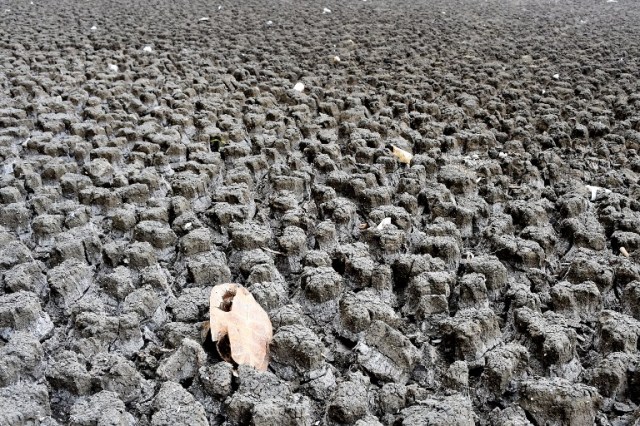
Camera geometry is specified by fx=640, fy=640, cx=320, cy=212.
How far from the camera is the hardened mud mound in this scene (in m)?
1.39

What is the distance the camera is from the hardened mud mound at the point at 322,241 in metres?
1.39

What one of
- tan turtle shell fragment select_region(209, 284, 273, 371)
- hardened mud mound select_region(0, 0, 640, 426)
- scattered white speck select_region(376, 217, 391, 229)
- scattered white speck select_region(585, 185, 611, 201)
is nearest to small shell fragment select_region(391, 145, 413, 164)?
hardened mud mound select_region(0, 0, 640, 426)

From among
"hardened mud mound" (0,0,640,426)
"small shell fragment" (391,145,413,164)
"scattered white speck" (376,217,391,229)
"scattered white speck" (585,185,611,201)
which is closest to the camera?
"hardened mud mound" (0,0,640,426)

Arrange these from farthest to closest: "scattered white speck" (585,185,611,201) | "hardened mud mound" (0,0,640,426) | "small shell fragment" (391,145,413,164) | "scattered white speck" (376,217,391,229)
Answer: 1. "small shell fragment" (391,145,413,164)
2. "scattered white speck" (585,185,611,201)
3. "scattered white speck" (376,217,391,229)
4. "hardened mud mound" (0,0,640,426)

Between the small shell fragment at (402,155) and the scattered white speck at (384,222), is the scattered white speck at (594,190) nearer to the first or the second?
the small shell fragment at (402,155)

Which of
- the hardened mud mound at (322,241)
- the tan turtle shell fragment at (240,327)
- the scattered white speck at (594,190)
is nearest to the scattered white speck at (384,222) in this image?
the hardened mud mound at (322,241)

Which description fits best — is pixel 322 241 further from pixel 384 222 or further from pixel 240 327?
pixel 240 327

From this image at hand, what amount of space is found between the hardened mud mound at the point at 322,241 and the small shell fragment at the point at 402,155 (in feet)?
0.21

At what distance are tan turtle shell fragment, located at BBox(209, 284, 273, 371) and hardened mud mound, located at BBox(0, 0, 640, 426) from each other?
0.04 meters

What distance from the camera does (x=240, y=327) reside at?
1.52 metres

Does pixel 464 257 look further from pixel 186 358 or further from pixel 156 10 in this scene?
pixel 156 10

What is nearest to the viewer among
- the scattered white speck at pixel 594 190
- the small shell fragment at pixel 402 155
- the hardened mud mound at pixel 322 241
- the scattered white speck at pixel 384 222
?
the hardened mud mound at pixel 322 241

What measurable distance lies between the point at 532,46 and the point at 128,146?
331cm

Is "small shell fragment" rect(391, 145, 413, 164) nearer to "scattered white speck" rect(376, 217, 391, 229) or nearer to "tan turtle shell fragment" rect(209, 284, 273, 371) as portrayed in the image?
"scattered white speck" rect(376, 217, 391, 229)
